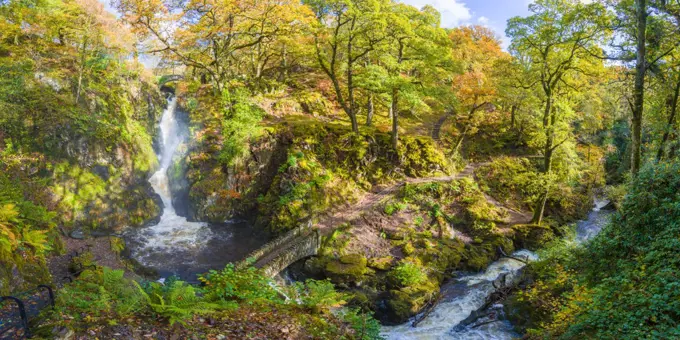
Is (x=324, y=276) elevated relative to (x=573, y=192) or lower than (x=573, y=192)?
lower

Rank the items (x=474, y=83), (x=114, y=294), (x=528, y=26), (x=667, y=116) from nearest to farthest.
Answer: (x=114, y=294) → (x=667, y=116) → (x=528, y=26) → (x=474, y=83)

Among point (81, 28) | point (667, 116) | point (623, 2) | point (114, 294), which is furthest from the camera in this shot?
point (81, 28)

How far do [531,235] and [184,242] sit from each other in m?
16.3

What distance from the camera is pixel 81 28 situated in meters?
16.4

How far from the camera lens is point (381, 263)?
13312 mm

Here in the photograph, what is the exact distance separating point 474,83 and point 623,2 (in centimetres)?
1036

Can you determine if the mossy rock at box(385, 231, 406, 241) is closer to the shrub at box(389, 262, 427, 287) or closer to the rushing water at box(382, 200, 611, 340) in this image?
the shrub at box(389, 262, 427, 287)

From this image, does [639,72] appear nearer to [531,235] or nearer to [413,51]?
[531,235]

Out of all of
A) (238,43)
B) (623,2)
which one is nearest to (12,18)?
(238,43)

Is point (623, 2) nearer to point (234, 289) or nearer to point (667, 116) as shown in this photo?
point (667, 116)

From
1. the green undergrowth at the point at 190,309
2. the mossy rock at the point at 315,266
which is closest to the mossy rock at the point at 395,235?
the mossy rock at the point at 315,266

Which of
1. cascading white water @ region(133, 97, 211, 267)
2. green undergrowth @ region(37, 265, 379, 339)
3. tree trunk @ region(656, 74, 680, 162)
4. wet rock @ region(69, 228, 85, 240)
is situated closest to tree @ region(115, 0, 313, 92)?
cascading white water @ region(133, 97, 211, 267)

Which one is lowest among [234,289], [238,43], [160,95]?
[234,289]

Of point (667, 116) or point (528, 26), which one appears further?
point (528, 26)
